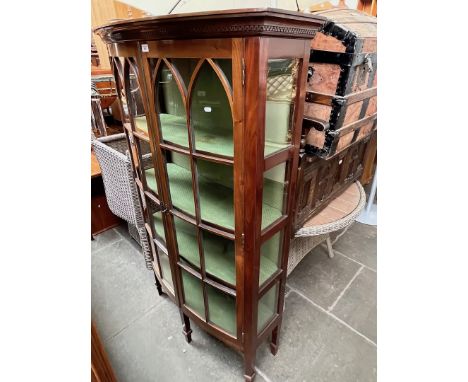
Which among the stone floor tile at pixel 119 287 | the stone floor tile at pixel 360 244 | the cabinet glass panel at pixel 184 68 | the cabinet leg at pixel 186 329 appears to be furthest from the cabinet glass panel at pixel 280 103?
the stone floor tile at pixel 360 244

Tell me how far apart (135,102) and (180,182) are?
14.4 inches

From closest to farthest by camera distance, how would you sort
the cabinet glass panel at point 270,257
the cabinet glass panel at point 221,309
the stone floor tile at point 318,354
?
1. the cabinet glass panel at point 270,257
2. the cabinet glass panel at point 221,309
3. the stone floor tile at point 318,354

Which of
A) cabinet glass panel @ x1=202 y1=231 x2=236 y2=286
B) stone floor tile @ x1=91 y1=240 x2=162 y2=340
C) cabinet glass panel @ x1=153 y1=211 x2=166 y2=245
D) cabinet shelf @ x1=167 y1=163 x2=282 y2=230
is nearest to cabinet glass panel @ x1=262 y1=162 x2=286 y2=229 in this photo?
cabinet shelf @ x1=167 y1=163 x2=282 y2=230

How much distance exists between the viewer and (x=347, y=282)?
1.79 meters

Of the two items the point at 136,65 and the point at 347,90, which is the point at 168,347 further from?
the point at 347,90

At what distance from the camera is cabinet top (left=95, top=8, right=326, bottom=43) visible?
56 cm

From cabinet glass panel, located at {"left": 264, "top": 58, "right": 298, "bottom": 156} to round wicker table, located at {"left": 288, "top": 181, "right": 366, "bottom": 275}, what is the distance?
0.66 metres

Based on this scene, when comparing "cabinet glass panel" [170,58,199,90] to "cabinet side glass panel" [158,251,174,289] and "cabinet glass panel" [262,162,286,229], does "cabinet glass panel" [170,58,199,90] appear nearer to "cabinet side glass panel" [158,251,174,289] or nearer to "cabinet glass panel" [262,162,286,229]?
"cabinet glass panel" [262,162,286,229]

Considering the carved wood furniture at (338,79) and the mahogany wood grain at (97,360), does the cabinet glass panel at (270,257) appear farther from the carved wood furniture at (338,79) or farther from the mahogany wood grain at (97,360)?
the mahogany wood grain at (97,360)

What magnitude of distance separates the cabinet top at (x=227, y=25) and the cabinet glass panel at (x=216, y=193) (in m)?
Answer: 0.42

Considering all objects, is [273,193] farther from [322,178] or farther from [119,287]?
[119,287]

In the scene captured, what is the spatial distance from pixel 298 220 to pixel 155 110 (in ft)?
2.84

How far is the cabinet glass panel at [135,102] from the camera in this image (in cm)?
94

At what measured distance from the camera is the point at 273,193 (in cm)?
98
